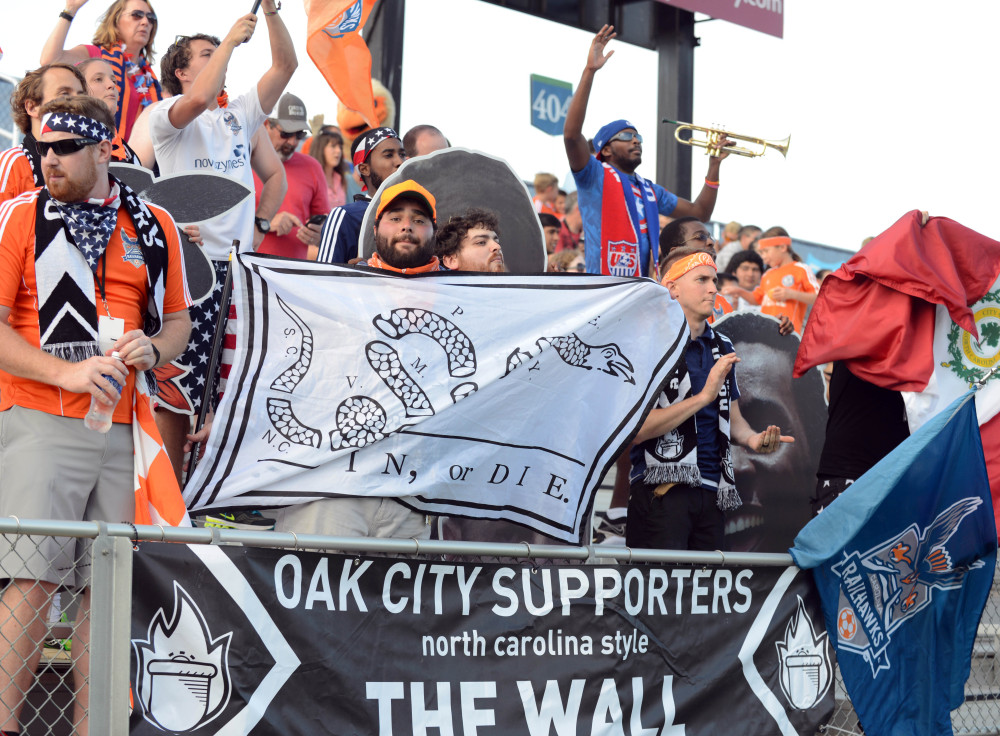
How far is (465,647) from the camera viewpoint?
143 inches

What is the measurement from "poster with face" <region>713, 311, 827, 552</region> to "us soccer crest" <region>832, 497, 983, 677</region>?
5.69ft

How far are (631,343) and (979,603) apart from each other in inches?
64.3

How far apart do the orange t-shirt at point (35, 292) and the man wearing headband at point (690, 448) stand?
1.99 meters

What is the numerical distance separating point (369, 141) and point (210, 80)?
105cm

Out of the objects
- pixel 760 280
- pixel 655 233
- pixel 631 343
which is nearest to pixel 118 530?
pixel 631 343

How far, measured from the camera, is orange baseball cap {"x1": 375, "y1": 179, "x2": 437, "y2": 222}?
15.9 feet

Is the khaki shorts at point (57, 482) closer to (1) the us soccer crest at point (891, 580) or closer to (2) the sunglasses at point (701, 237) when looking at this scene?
(1) the us soccer crest at point (891, 580)

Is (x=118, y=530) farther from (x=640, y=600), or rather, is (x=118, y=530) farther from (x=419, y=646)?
(x=640, y=600)

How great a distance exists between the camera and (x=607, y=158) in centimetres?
683

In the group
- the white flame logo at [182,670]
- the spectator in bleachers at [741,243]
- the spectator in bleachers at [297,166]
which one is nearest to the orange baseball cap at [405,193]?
the spectator in bleachers at [297,166]

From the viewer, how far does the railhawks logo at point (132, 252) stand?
3748 mm

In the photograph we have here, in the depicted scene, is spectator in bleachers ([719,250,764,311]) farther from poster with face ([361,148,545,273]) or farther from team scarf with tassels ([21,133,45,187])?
team scarf with tassels ([21,133,45,187])

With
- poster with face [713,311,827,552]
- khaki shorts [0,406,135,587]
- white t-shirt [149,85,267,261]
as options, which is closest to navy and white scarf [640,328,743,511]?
Answer: poster with face [713,311,827,552]

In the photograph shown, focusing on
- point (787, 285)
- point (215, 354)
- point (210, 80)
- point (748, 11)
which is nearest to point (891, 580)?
point (215, 354)
